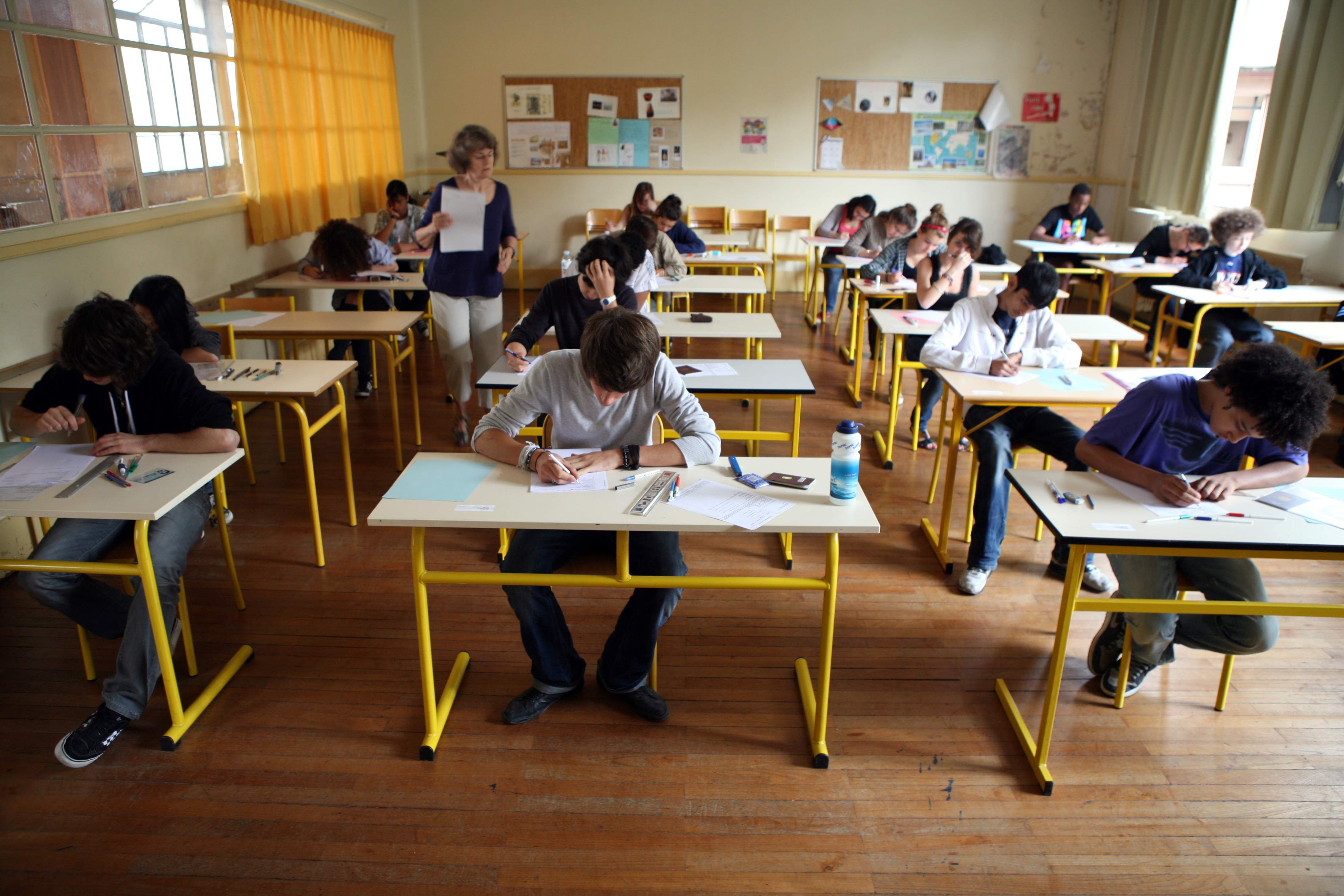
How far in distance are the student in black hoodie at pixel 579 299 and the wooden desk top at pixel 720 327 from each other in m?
0.43

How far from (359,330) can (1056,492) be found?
3.22 metres

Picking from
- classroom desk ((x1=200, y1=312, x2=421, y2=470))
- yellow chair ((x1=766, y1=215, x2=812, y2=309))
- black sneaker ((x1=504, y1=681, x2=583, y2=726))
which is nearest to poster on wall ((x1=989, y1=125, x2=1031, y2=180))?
yellow chair ((x1=766, y1=215, x2=812, y2=309))

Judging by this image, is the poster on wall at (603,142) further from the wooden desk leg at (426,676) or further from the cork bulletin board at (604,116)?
the wooden desk leg at (426,676)

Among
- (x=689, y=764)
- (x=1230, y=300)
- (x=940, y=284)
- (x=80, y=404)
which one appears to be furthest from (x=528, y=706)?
(x=1230, y=300)

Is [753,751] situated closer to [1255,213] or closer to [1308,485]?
[1308,485]

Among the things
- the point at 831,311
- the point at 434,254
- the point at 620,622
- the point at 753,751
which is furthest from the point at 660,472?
the point at 831,311

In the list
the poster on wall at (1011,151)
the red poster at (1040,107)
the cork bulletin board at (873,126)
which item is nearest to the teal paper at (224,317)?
the cork bulletin board at (873,126)

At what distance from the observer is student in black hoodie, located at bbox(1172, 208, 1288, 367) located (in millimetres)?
5273

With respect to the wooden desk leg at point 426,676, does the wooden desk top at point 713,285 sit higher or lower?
higher

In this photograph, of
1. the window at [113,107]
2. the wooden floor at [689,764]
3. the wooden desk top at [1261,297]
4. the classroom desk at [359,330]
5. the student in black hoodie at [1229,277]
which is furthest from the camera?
the student in black hoodie at [1229,277]

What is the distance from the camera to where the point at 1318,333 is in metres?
4.37

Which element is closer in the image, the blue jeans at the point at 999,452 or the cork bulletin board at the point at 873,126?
the blue jeans at the point at 999,452

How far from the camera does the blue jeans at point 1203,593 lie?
2.32 meters

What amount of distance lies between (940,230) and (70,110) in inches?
180
